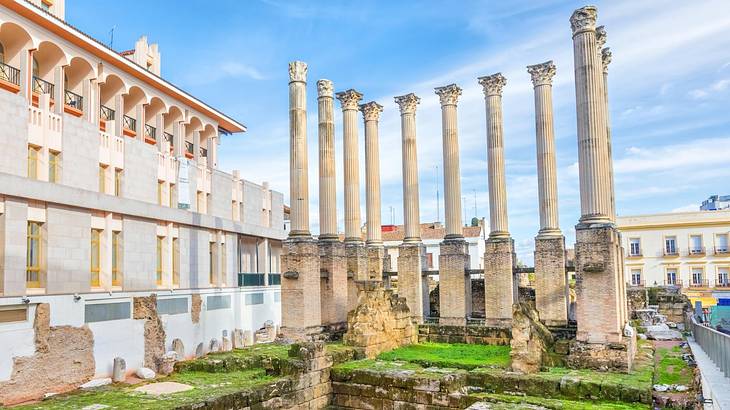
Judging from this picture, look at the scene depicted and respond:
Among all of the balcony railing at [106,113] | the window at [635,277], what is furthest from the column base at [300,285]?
the window at [635,277]

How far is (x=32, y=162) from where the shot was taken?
18.3 metres

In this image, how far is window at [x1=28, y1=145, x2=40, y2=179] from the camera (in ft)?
59.6

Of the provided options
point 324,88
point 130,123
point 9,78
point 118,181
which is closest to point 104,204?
Result: point 118,181

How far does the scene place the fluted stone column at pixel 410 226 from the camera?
26875 mm

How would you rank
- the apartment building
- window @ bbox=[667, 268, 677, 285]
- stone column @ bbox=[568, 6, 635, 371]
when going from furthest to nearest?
window @ bbox=[667, 268, 677, 285] < the apartment building < stone column @ bbox=[568, 6, 635, 371]

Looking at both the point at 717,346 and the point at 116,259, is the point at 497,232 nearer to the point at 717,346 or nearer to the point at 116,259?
the point at 717,346

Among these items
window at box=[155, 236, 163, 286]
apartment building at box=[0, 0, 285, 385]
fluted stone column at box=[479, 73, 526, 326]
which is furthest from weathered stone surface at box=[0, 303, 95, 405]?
fluted stone column at box=[479, 73, 526, 326]

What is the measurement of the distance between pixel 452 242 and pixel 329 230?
18.4 feet

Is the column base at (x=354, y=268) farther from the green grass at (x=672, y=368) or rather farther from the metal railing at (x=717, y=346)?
the metal railing at (x=717, y=346)

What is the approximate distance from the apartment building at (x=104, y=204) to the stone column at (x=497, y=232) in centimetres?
1322

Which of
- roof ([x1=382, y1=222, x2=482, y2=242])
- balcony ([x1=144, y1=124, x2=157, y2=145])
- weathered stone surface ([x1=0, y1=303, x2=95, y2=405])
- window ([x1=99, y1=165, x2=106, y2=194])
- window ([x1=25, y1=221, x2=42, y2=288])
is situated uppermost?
balcony ([x1=144, y1=124, x2=157, y2=145])

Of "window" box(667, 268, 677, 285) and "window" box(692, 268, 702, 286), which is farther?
"window" box(667, 268, 677, 285)

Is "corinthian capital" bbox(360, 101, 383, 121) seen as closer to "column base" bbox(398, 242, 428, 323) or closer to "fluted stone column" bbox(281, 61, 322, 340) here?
"fluted stone column" bbox(281, 61, 322, 340)

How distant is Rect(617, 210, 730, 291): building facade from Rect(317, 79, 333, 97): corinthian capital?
2679 cm
